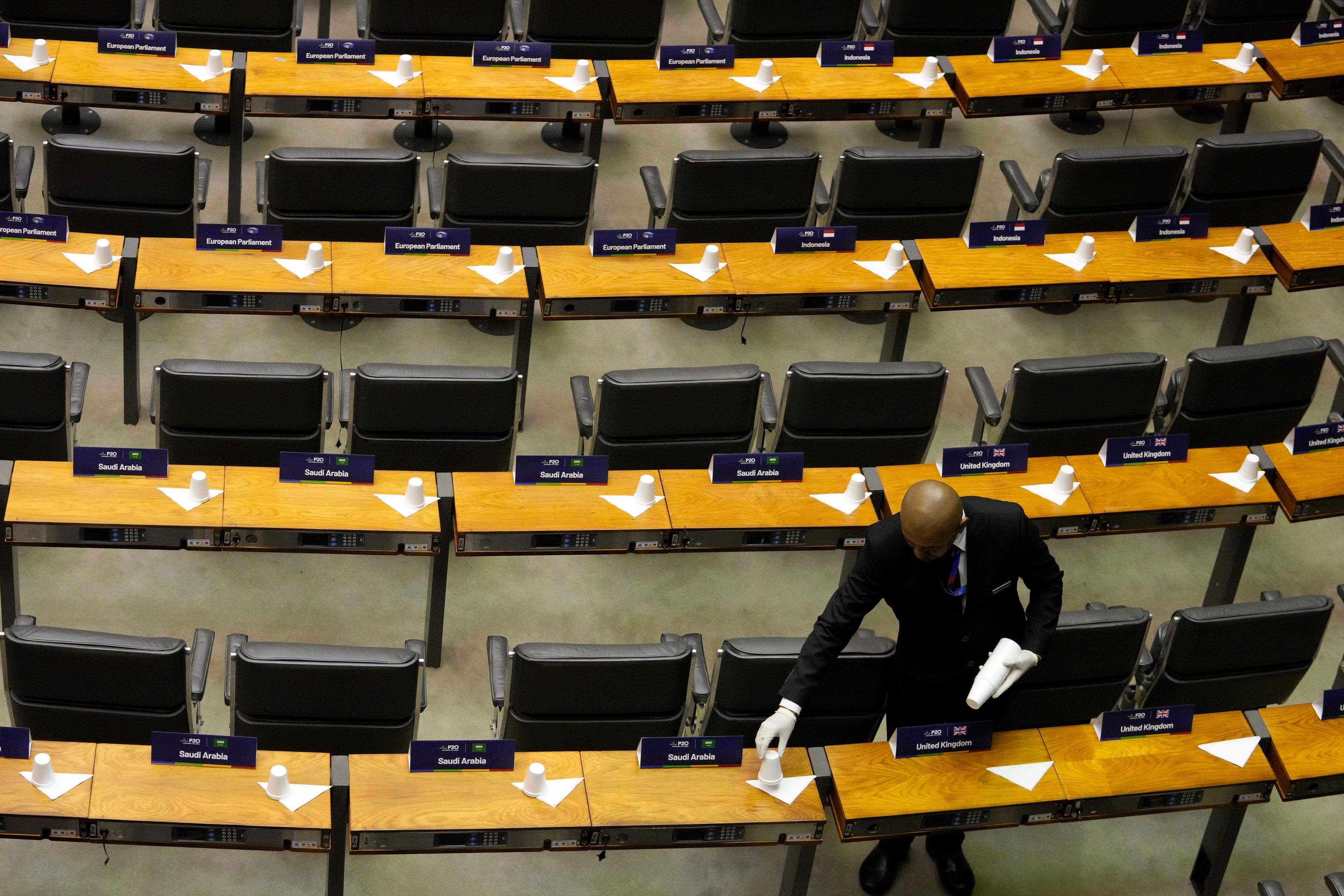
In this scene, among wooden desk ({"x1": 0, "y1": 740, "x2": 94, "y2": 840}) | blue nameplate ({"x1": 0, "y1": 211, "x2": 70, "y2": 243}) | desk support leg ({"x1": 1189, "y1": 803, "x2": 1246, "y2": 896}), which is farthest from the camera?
blue nameplate ({"x1": 0, "y1": 211, "x2": 70, "y2": 243})

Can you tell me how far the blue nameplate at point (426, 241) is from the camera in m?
5.79

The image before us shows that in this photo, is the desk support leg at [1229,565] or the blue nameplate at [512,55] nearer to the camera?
the desk support leg at [1229,565]

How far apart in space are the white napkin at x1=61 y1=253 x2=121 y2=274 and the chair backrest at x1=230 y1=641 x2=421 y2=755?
1.66 m

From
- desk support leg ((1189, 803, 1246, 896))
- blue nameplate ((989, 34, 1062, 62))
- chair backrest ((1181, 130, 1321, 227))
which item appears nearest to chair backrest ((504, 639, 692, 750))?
desk support leg ((1189, 803, 1246, 896))

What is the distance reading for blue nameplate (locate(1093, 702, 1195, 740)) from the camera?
4.55m

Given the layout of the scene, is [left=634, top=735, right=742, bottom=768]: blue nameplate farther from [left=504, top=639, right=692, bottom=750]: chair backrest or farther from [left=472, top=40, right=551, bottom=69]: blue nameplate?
[left=472, top=40, right=551, bottom=69]: blue nameplate

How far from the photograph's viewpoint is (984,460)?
5.32 metres

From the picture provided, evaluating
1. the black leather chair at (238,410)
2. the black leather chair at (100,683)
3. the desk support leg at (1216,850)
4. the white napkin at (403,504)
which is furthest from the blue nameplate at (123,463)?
the desk support leg at (1216,850)

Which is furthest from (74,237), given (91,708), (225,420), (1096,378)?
(1096,378)

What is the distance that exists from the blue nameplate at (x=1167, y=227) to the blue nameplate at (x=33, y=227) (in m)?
3.66

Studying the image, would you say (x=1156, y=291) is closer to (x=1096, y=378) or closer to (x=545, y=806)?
(x=1096, y=378)

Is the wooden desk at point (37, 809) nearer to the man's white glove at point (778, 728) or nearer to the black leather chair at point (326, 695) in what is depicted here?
the black leather chair at point (326, 695)

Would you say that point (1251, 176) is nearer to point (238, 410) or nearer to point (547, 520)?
point (547, 520)

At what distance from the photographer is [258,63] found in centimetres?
652
